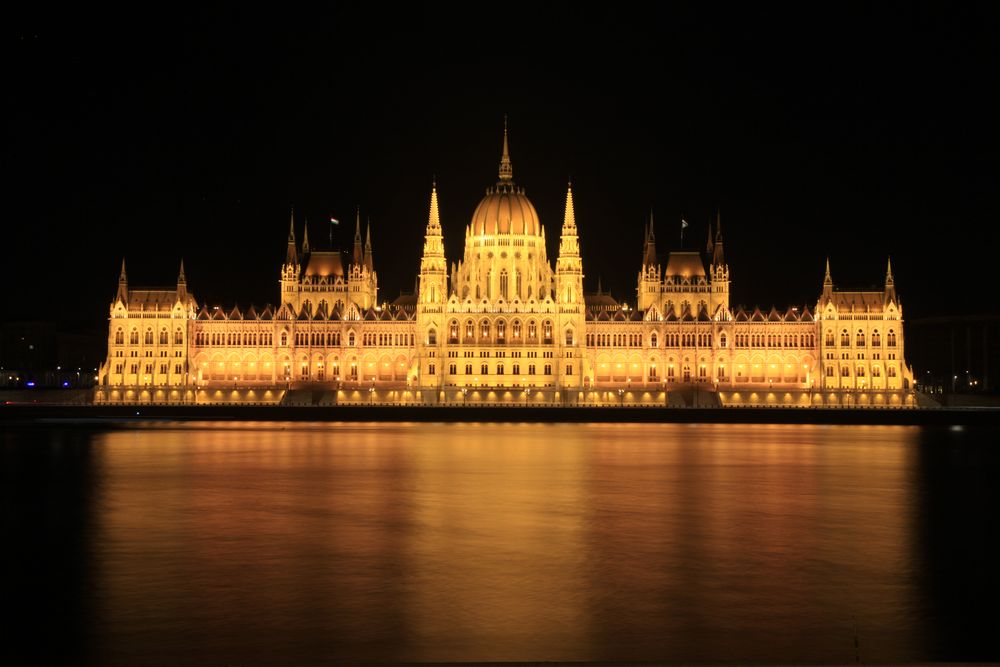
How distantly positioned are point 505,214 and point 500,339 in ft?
46.5

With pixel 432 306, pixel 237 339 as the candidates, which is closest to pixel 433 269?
pixel 432 306

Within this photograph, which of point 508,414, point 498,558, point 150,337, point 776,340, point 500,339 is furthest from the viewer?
point 150,337

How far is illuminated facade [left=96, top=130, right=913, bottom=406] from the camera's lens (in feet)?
389

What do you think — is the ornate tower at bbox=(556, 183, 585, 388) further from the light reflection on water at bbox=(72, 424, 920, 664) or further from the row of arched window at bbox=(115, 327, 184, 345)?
the light reflection on water at bbox=(72, 424, 920, 664)

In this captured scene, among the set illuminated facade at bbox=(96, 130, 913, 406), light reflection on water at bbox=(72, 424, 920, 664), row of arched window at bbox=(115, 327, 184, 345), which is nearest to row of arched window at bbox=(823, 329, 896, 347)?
illuminated facade at bbox=(96, 130, 913, 406)

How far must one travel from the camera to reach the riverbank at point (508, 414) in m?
93.9

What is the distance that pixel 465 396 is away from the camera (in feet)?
370

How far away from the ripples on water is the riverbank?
3891cm

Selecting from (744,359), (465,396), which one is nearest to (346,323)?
(465,396)

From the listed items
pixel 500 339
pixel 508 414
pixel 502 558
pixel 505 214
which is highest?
pixel 505 214

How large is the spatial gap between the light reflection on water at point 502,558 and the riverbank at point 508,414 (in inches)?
1530

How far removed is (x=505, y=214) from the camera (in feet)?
412

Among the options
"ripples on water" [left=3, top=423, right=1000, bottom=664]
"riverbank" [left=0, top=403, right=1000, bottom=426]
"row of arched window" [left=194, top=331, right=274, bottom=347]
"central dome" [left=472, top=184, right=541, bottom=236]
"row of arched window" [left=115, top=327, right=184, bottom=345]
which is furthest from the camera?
"central dome" [left=472, top=184, right=541, bottom=236]

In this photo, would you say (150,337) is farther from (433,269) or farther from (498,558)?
(498,558)
